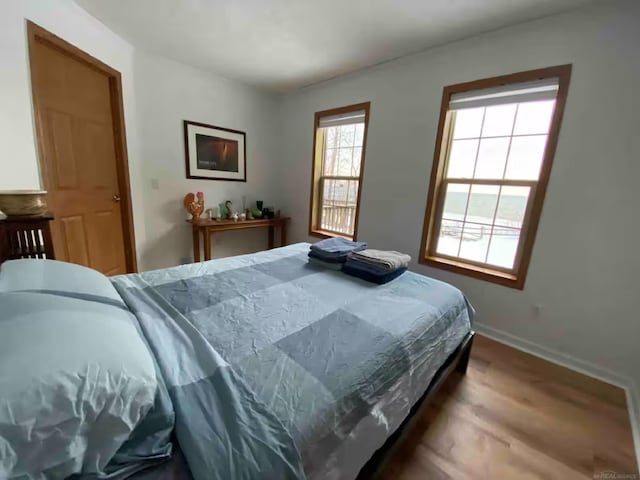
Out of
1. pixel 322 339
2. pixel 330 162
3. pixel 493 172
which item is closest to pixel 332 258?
pixel 322 339

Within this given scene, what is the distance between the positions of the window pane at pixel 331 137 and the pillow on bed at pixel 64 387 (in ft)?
10.5

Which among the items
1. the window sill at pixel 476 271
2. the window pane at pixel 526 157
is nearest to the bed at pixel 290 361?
the window sill at pixel 476 271

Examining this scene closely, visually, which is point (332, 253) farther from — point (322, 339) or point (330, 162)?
point (330, 162)

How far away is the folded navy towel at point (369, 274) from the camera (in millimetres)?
1681

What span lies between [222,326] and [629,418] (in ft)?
7.72

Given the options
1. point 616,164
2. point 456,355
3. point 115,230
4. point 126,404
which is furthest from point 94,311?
point 616,164

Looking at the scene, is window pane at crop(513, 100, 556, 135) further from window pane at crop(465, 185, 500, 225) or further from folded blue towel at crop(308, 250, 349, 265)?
folded blue towel at crop(308, 250, 349, 265)

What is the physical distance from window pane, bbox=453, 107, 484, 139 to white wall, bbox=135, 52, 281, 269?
8.15 ft

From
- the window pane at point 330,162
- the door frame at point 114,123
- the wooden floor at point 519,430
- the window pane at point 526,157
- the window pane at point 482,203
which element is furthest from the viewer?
the window pane at point 330,162

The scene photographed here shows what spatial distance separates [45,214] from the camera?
56.6 inches

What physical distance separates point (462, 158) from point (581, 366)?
6.06ft

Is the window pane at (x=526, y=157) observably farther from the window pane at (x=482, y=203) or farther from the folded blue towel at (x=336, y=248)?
the folded blue towel at (x=336, y=248)

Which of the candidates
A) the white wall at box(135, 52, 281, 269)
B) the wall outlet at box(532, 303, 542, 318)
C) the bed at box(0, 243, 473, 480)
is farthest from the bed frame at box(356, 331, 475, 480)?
the white wall at box(135, 52, 281, 269)

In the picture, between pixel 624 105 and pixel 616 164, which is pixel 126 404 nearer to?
pixel 616 164
